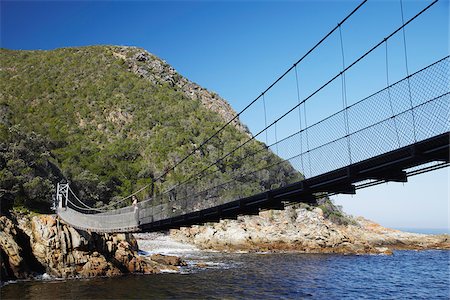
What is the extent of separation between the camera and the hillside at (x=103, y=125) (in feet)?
111

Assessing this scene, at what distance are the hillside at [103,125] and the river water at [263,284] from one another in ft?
22.2

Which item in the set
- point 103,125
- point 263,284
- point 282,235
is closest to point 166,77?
point 103,125

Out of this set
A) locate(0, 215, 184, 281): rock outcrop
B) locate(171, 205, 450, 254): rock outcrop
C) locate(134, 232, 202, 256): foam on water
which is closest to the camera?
→ locate(0, 215, 184, 281): rock outcrop

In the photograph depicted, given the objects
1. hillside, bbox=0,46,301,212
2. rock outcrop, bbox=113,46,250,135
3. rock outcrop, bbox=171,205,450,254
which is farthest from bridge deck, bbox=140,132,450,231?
rock outcrop, bbox=113,46,250,135

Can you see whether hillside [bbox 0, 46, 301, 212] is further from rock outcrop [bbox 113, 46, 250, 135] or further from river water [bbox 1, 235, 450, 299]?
river water [bbox 1, 235, 450, 299]

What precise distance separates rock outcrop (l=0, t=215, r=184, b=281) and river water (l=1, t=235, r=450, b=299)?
1133 millimetres

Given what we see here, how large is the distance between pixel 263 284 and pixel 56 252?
10456 millimetres

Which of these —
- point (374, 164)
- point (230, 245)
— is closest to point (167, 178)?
point (230, 245)

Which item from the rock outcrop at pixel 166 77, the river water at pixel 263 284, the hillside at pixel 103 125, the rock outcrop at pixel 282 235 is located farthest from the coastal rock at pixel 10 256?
the rock outcrop at pixel 166 77

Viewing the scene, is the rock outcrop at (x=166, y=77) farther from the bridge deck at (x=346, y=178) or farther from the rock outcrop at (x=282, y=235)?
the bridge deck at (x=346, y=178)

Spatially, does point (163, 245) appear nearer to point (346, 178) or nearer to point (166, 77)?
point (346, 178)

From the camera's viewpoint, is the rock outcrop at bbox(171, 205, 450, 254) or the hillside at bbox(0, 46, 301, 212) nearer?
the hillside at bbox(0, 46, 301, 212)

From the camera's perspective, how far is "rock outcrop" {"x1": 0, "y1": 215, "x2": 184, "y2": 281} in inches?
728

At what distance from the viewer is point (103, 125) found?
6900cm
